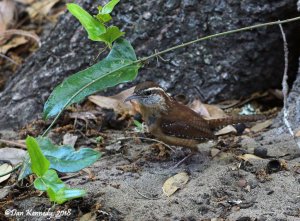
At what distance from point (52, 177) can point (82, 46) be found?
2.34 meters

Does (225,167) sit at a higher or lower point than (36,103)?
lower

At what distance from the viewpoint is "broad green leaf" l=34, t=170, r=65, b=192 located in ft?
11.8

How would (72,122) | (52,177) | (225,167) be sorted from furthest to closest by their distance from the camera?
Answer: (72,122) → (225,167) → (52,177)

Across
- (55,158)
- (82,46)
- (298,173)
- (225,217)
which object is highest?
(55,158)

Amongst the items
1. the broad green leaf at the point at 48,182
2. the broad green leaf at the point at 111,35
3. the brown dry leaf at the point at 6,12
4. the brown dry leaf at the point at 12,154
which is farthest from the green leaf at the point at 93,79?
the brown dry leaf at the point at 6,12

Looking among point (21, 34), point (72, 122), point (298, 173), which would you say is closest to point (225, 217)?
point (298, 173)

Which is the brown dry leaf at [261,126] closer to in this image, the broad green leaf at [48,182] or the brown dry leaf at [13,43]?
the broad green leaf at [48,182]

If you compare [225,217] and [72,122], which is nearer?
[225,217]

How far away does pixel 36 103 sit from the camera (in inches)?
223

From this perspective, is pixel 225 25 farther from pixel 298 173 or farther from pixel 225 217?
pixel 225 217

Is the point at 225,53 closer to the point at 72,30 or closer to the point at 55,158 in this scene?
the point at 72,30

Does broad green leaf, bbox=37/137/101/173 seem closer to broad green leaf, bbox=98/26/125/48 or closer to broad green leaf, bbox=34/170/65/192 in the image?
broad green leaf, bbox=34/170/65/192

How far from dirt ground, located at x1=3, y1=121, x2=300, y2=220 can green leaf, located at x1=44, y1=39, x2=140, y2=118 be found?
26.2 inches

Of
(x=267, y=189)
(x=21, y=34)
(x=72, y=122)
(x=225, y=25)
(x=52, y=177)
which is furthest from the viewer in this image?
(x=21, y=34)
